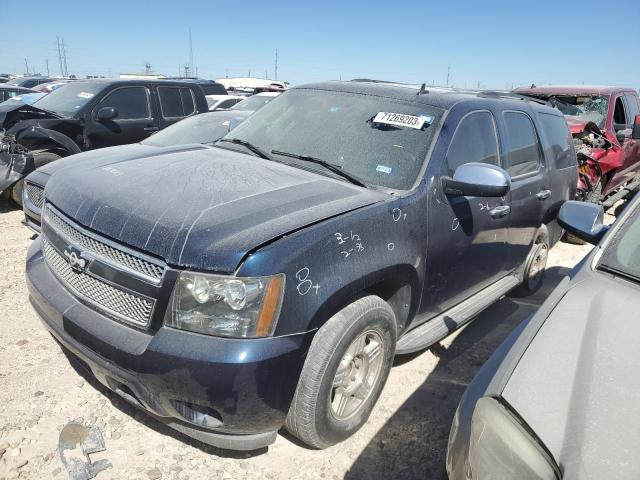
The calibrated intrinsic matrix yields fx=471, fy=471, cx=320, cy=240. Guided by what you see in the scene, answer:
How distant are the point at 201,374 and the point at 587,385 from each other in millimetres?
1383

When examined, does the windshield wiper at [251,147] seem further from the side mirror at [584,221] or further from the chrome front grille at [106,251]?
the side mirror at [584,221]

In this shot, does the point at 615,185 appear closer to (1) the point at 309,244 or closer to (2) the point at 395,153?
(2) the point at 395,153

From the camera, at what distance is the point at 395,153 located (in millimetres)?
2846

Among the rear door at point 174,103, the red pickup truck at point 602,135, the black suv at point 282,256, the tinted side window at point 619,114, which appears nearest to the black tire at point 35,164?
the rear door at point 174,103

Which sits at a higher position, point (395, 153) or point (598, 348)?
point (395, 153)

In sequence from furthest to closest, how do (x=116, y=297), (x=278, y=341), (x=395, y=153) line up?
(x=395, y=153) → (x=116, y=297) → (x=278, y=341)

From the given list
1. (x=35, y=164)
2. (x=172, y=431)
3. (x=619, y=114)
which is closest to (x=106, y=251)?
(x=172, y=431)

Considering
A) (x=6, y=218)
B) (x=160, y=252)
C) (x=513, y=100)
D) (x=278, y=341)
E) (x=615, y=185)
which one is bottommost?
(x=6, y=218)

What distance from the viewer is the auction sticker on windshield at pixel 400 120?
2.95 m

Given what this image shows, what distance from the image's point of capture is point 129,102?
7.57 meters

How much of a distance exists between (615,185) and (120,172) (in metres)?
7.71

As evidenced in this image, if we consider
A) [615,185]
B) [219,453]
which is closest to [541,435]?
[219,453]

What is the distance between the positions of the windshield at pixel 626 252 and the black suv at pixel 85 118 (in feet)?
21.3

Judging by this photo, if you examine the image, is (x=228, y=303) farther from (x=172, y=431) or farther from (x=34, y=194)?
(x=34, y=194)
